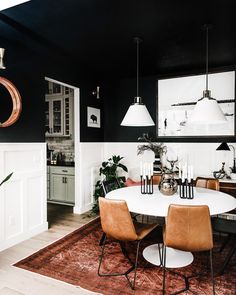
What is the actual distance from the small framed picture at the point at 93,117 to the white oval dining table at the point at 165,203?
6.90 ft

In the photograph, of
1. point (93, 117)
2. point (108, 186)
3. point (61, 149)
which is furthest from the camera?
point (61, 149)

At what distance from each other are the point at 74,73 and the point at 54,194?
2494mm

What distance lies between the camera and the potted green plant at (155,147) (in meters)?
4.44

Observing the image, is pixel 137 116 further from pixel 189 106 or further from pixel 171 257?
pixel 189 106

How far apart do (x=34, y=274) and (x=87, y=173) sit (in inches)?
92.3

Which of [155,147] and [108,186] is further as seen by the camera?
[155,147]

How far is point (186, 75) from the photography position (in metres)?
4.42

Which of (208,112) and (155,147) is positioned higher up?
(208,112)

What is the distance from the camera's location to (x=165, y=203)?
7.48 ft

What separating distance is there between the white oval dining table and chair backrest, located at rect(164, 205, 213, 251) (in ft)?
0.43

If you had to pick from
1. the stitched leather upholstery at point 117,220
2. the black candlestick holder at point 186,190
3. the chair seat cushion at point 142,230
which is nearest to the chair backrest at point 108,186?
the chair seat cushion at point 142,230

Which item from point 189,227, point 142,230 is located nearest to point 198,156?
point 142,230

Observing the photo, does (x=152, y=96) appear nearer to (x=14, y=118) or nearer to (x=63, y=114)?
(x=63, y=114)

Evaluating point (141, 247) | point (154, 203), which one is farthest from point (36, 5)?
point (141, 247)
